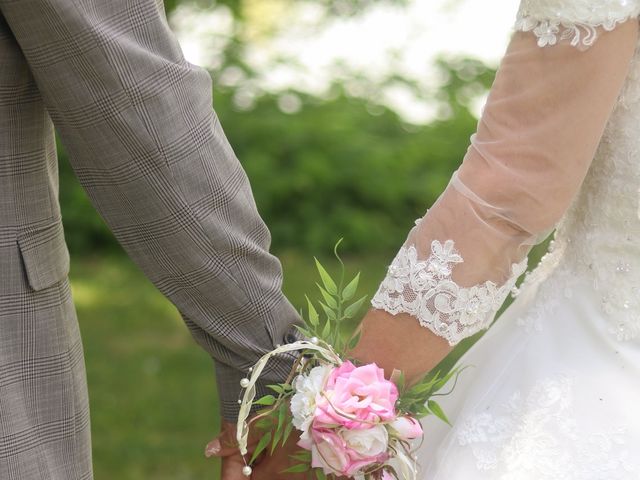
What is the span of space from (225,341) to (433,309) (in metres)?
0.41

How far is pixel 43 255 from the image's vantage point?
190 cm

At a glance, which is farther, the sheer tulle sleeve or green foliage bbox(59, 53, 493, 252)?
green foliage bbox(59, 53, 493, 252)

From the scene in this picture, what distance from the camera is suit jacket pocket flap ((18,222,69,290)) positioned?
1.86 m

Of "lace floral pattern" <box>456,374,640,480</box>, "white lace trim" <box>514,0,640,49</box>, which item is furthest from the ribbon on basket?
"white lace trim" <box>514,0,640,49</box>

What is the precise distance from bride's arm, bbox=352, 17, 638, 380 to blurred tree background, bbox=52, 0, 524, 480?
9.56ft

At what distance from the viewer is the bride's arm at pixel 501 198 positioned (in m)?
1.74

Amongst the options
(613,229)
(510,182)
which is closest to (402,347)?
(510,182)

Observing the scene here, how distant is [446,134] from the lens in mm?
7926

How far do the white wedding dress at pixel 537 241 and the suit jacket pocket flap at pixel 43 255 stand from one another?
1.93 ft

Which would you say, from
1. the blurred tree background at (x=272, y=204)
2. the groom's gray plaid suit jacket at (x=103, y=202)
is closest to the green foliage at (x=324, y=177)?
the blurred tree background at (x=272, y=204)

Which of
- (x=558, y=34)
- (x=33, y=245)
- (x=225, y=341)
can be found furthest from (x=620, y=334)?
(x=33, y=245)

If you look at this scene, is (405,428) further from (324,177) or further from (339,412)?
(324,177)

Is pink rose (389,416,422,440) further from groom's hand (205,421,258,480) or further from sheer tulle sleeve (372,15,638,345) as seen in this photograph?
groom's hand (205,421,258,480)

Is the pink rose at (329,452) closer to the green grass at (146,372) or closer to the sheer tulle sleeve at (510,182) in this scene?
the sheer tulle sleeve at (510,182)
